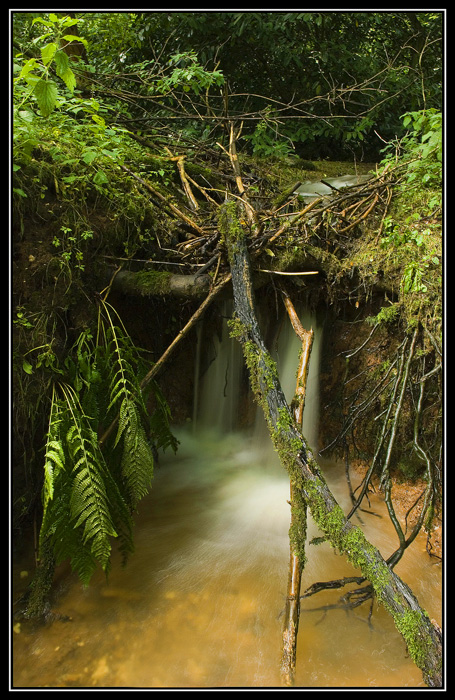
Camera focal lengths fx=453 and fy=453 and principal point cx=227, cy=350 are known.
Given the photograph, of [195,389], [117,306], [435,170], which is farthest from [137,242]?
[435,170]

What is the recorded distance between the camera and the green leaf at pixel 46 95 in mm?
2795

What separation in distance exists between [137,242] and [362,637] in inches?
134

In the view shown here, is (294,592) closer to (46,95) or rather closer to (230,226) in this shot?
(230,226)

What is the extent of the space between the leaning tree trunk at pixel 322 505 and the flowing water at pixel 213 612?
69 cm

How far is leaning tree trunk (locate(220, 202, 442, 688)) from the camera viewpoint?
6.58 ft

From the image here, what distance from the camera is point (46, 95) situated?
111 inches

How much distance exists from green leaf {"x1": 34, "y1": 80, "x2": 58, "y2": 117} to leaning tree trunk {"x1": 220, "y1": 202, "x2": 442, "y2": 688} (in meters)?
1.61

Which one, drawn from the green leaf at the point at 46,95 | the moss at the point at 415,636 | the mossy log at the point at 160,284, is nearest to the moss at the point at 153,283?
the mossy log at the point at 160,284

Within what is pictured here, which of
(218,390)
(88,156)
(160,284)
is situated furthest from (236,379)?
(88,156)

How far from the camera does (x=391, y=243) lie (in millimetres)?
4070

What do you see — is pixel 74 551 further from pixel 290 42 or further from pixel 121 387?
pixel 290 42

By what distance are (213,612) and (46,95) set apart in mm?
3493

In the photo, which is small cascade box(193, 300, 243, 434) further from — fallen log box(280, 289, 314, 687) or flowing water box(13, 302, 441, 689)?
fallen log box(280, 289, 314, 687)

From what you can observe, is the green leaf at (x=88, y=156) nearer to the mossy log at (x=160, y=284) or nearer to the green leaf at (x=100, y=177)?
the green leaf at (x=100, y=177)
